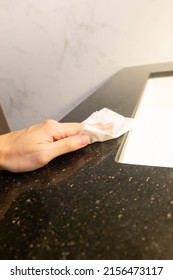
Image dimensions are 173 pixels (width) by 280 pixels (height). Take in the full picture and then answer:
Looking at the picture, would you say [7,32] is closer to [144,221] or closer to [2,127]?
[2,127]

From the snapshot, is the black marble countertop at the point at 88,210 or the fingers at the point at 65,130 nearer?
the black marble countertop at the point at 88,210

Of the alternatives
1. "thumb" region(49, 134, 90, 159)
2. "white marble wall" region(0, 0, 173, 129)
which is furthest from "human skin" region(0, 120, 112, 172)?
"white marble wall" region(0, 0, 173, 129)

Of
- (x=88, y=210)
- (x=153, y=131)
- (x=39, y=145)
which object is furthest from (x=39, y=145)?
(x=153, y=131)

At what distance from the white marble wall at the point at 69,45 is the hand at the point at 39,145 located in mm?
648

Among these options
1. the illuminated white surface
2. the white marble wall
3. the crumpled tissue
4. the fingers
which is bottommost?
the illuminated white surface

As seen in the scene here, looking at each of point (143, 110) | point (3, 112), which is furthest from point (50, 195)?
point (3, 112)

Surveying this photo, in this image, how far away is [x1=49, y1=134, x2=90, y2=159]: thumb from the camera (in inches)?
17.8

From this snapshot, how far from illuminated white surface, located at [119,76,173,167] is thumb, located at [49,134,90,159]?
79 mm

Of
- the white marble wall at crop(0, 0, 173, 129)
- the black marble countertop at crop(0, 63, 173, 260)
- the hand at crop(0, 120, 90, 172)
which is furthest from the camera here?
the white marble wall at crop(0, 0, 173, 129)

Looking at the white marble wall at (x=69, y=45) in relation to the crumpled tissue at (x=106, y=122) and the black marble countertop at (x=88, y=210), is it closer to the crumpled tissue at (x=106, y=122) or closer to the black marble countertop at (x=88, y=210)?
the crumpled tissue at (x=106, y=122)

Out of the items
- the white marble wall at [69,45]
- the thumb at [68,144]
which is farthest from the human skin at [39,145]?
the white marble wall at [69,45]

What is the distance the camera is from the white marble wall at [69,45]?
96 cm

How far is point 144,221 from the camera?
29 cm

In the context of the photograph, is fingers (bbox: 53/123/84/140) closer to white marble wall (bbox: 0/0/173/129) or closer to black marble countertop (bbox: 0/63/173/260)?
black marble countertop (bbox: 0/63/173/260)
